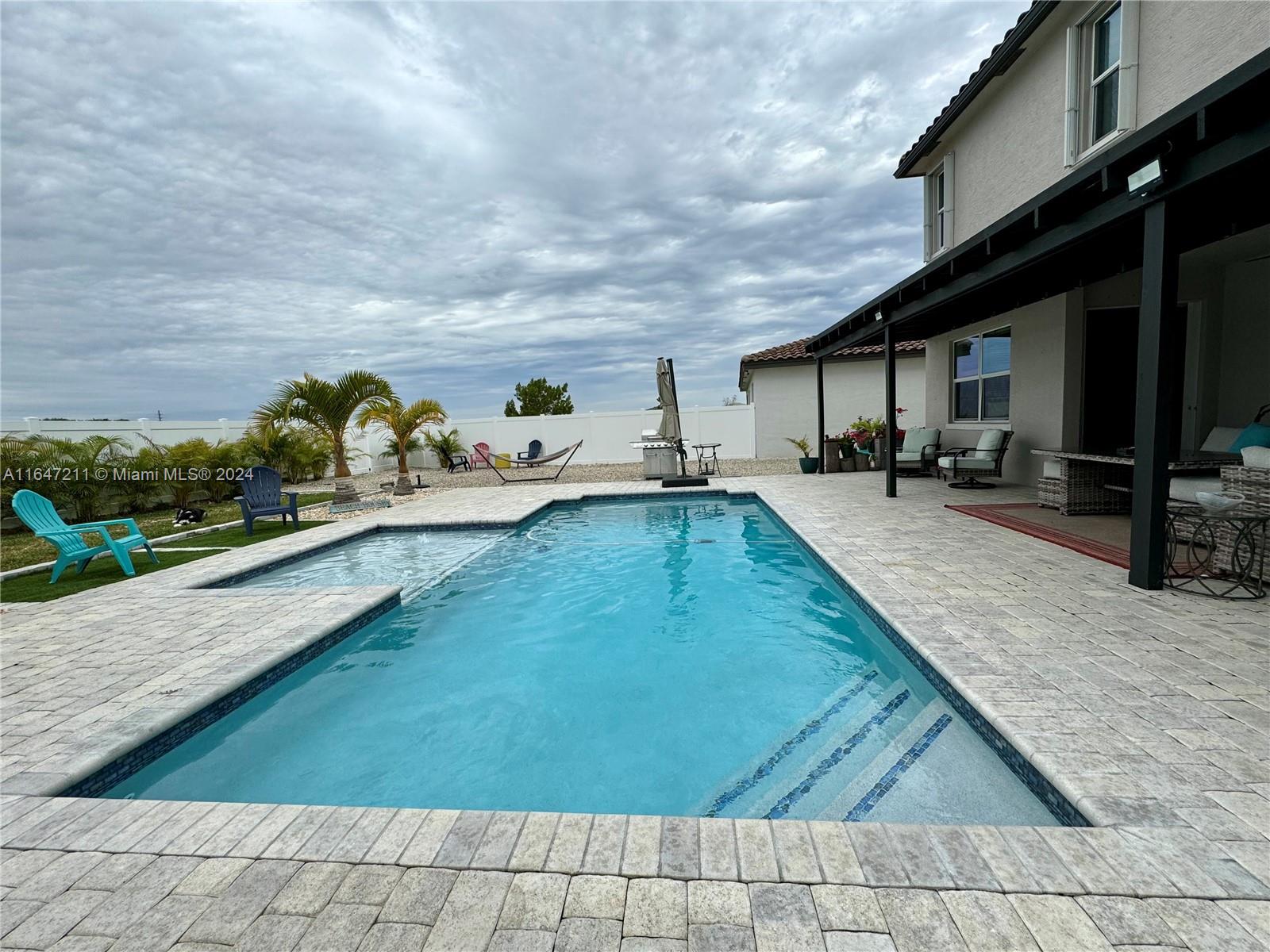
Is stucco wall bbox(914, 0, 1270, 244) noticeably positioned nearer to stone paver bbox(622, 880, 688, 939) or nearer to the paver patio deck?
the paver patio deck

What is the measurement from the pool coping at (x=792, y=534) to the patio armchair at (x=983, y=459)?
8.86 feet

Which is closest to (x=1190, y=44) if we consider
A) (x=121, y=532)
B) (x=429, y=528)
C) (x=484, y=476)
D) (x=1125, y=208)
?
(x=1125, y=208)

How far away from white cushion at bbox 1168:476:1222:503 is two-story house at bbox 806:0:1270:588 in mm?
899

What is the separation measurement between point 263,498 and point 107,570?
2519 millimetres

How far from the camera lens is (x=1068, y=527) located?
19.6 ft

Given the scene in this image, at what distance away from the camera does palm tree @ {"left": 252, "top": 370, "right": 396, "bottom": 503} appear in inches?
459

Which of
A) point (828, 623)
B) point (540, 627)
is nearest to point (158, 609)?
point (540, 627)

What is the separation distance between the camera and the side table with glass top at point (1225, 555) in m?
3.75

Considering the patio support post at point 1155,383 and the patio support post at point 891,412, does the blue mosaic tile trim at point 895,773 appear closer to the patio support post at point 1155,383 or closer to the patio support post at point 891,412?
the patio support post at point 1155,383

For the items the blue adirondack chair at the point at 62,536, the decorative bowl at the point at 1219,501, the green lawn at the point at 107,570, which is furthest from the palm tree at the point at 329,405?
the decorative bowl at the point at 1219,501

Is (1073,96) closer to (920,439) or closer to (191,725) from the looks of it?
(920,439)

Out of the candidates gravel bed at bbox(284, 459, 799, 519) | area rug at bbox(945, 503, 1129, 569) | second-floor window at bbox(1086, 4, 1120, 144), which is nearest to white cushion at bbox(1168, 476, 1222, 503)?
area rug at bbox(945, 503, 1129, 569)

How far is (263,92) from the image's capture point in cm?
827

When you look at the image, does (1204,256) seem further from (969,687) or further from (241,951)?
(241,951)
